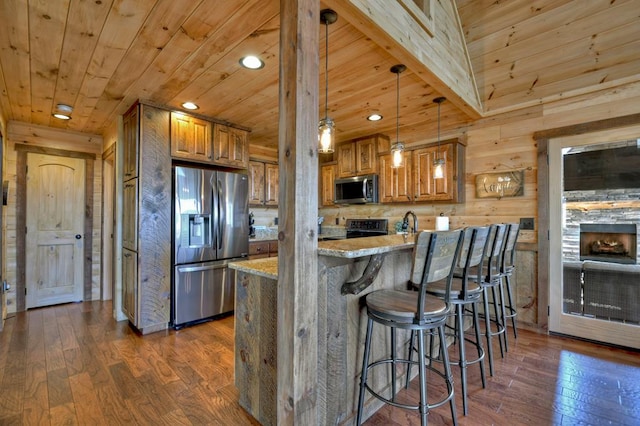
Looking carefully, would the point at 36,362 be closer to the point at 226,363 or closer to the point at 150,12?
the point at 226,363

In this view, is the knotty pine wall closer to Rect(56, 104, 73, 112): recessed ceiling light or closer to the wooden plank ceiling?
the wooden plank ceiling

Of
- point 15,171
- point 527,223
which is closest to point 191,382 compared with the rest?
point 527,223

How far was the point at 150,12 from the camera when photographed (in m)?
1.74

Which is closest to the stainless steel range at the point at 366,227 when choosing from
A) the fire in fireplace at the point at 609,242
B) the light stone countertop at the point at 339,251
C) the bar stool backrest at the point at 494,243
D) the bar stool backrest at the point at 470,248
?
the bar stool backrest at the point at 494,243

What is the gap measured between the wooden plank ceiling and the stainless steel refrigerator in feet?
2.66

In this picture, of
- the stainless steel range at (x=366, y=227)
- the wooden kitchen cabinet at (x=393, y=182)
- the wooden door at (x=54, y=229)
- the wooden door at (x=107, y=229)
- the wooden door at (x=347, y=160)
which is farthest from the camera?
the wooden door at (x=347, y=160)

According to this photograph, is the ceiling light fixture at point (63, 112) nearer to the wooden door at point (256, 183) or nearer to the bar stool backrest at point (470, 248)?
the wooden door at point (256, 183)

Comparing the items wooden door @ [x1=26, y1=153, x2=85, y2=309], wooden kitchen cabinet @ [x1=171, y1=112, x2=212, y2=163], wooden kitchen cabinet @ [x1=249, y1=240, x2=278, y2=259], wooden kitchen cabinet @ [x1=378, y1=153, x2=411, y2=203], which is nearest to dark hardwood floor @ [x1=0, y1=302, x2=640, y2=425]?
wooden door @ [x1=26, y1=153, x2=85, y2=309]

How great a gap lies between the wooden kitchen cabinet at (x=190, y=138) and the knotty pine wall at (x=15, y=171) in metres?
2.03

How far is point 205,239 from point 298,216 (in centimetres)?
240

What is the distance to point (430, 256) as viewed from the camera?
1435mm

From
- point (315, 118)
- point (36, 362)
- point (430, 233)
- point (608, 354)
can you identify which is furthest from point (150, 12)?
point (608, 354)

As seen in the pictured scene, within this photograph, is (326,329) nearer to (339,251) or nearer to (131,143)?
(339,251)

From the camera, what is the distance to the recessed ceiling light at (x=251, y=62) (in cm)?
220
